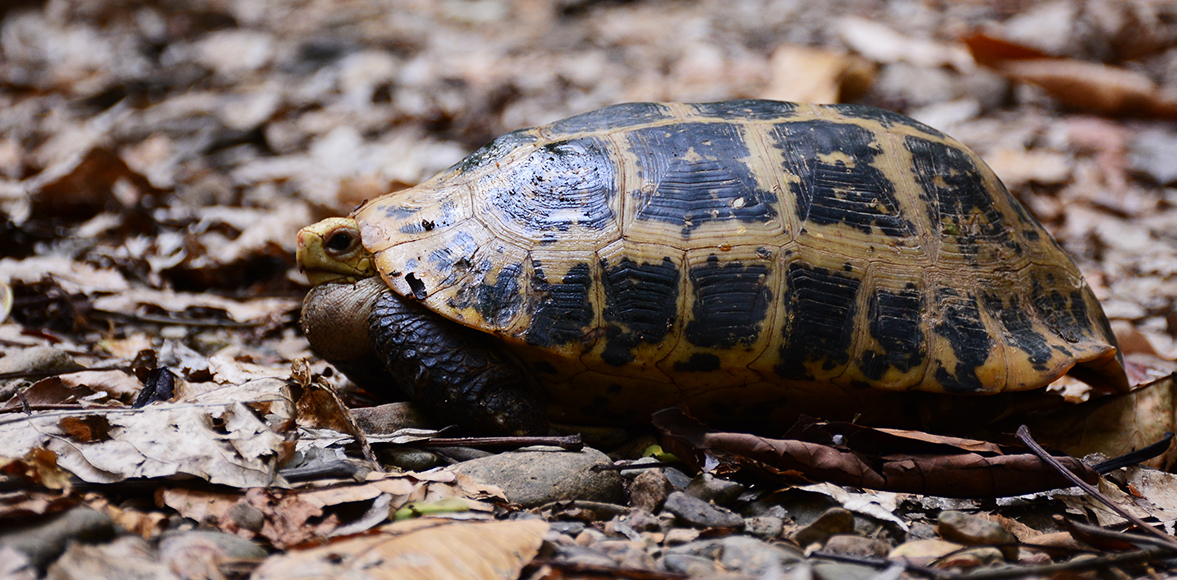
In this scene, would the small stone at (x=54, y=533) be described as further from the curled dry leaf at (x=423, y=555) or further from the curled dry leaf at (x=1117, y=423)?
the curled dry leaf at (x=1117, y=423)

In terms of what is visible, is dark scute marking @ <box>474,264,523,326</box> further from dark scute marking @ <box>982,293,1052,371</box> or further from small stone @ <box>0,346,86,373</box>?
dark scute marking @ <box>982,293,1052,371</box>

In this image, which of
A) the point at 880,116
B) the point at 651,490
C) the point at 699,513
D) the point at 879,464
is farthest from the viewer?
the point at 880,116

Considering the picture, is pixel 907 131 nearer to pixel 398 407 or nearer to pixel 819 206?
pixel 819 206

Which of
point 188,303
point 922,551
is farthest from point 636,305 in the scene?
point 188,303

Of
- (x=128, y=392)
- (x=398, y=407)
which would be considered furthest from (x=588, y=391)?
(x=128, y=392)

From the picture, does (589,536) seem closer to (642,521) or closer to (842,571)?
(642,521)

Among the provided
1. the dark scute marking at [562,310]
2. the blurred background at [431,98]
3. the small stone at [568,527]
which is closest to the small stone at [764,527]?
the small stone at [568,527]
